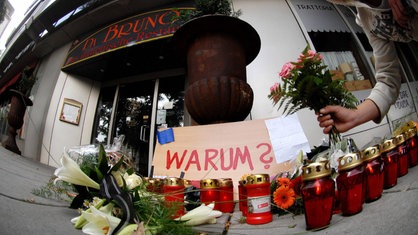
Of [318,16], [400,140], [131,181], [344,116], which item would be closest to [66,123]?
[131,181]

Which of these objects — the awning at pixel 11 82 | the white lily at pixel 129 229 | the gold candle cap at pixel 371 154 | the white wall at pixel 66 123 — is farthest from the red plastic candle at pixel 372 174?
the awning at pixel 11 82

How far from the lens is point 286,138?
35.0 inches

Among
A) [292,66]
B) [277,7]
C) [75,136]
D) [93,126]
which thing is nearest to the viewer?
[292,66]

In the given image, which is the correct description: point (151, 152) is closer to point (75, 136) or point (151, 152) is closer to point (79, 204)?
point (75, 136)

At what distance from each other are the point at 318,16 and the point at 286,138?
1.58 meters

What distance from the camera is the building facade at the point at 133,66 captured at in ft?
4.81

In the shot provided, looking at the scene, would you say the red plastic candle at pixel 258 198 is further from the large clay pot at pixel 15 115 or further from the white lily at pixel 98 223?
the large clay pot at pixel 15 115

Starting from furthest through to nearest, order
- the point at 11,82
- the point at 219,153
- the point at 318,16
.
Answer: the point at 318,16, the point at 11,82, the point at 219,153

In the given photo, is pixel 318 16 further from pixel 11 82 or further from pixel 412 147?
pixel 11 82

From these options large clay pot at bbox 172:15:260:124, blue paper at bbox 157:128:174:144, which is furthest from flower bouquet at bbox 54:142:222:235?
large clay pot at bbox 172:15:260:124

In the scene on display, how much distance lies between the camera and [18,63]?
210 centimetres

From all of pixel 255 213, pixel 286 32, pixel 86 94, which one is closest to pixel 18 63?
pixel 86 94

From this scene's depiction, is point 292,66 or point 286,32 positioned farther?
point 286,32

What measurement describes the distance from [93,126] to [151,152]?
51cm
